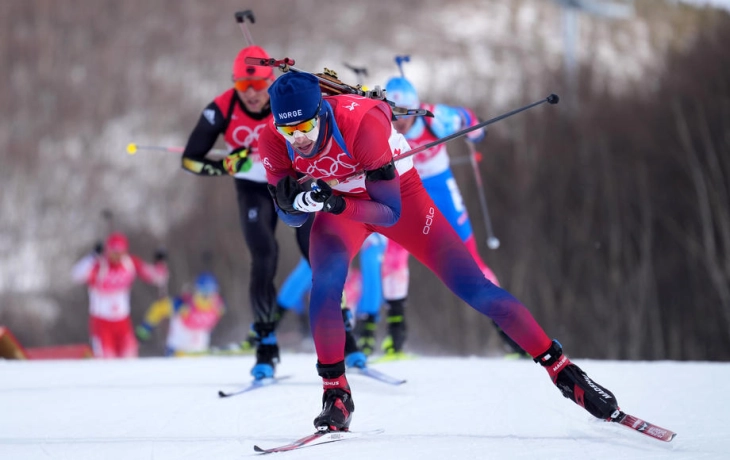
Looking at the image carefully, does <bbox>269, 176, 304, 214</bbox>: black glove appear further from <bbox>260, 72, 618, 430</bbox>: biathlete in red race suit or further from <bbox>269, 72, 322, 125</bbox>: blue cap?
<bbox>269, 72, 322, 125</bbox>: blue cap

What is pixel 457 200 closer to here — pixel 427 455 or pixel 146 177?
pixel 427 455

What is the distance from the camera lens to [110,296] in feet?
41.6

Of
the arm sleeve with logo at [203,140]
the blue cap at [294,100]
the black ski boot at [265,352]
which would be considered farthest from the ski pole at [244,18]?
the blue cap at [294,100]

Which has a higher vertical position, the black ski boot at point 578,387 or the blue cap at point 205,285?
the blue cap at point 205,285

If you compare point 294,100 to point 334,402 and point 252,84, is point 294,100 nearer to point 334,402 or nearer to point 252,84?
point 334,402

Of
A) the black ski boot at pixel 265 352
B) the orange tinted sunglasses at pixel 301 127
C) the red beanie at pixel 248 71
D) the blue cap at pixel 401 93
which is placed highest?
the blue cap at pixel 401 93

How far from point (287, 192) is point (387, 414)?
4.71 ft

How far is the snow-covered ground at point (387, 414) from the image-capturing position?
11.6 feet

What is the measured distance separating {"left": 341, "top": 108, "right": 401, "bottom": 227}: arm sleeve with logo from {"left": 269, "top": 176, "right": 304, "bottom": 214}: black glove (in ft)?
0.69

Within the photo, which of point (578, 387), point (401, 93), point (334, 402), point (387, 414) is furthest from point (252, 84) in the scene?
point (578, 387)

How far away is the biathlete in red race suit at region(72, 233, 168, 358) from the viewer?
12.6 m

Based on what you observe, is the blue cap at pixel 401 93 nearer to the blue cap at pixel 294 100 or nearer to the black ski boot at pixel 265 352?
the black ski boot at pixel 265 352

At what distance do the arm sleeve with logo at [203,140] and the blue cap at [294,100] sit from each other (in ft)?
5.65

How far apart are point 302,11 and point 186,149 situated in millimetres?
37900
